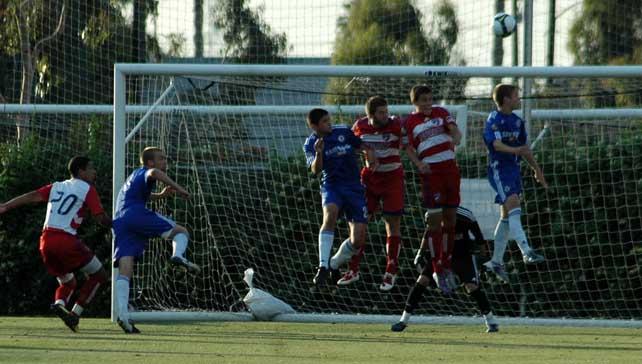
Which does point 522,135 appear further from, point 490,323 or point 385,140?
point 490,323

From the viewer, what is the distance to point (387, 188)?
13289 millimetres

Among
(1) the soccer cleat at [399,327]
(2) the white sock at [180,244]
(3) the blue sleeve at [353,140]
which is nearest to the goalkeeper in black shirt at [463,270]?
(1) the soccer cleat at [399,327]

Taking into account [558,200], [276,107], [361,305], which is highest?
[276,107]

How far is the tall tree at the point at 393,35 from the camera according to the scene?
90.7ft

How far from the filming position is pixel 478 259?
1445cm

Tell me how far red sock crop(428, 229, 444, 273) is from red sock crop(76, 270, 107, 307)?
11.0 ft

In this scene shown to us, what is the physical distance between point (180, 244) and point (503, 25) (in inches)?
209

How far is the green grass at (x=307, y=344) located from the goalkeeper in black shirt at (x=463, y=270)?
23 cm

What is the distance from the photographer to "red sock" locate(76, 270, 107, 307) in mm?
13367

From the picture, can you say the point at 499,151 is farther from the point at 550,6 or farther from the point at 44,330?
the point at 550,6

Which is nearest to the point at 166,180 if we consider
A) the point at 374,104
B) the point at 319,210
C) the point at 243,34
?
the point at 374,104

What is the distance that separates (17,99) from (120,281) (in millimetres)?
15703

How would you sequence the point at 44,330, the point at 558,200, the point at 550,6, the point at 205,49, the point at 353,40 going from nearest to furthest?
the point at 44,330 → the point at 558,200 → the point at 550,6 → the point at 205,49 → the point at 353,40

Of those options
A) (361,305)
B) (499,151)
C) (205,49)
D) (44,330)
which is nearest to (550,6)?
(205,49)
